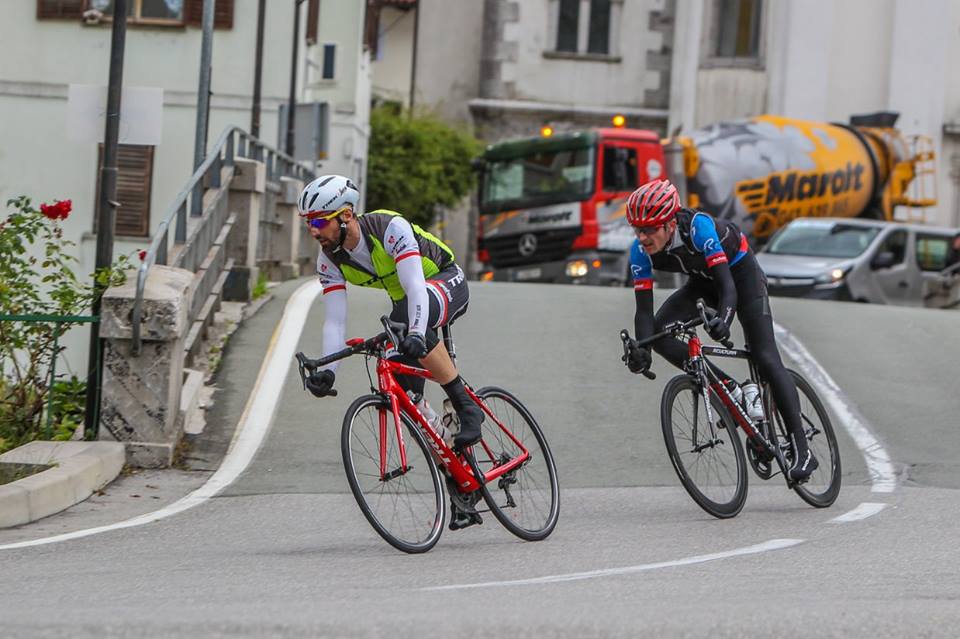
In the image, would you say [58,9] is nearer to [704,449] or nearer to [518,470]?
[704,449]

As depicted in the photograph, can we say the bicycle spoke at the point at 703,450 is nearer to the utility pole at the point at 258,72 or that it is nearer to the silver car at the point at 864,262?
the silver car at the point at 864,262

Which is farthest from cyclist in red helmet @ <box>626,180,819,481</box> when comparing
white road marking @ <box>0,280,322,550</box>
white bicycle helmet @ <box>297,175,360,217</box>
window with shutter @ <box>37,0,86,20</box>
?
window with shutter @ <box>37,0,86,20</box>

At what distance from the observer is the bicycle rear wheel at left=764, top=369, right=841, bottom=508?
30.5ft

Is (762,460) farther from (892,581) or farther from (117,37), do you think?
(117,37)

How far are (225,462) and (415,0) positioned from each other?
36012mm

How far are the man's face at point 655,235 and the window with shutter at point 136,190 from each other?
21.1m

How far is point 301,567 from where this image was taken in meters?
7.27

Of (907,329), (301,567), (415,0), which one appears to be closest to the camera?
(301,567)

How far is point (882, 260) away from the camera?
26.1 m

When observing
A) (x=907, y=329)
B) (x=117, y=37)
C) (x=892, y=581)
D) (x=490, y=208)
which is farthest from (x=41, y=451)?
(x=490, y=208)

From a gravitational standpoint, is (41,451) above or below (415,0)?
below

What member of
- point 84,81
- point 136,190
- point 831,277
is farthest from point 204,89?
point 831,277

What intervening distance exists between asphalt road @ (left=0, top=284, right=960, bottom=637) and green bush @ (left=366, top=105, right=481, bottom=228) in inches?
1069

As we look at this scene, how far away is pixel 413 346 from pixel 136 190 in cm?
2245
